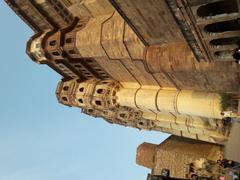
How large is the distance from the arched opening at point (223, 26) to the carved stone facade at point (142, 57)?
0.13 feet

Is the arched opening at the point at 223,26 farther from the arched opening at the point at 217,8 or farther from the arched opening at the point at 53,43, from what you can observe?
the arched opening at the point at 53,43

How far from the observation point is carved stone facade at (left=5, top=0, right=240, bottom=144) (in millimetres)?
17672

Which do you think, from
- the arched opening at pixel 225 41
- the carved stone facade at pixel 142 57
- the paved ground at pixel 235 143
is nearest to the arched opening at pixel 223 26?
the carved stone facade at pixel 142 57

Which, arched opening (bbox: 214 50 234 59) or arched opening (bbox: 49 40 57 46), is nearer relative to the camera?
arched opening (bbox: 214 50 234 59)

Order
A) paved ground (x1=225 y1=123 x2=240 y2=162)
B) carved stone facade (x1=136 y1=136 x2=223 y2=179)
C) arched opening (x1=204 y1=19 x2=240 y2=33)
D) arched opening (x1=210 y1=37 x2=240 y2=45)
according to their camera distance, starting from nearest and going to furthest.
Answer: arched opening (x1=204 y1=19 x2=240 y2=33) → arched opening (x1=210 y1=37 x2=240 y2=45) → paved ground (x1=225 y1=123 x2=240 y2=162) → carved stone facade (x1=136 y1=136 x2=223 y2=179)

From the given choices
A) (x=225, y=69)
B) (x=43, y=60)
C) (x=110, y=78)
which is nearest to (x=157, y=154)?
(x=110, y=78)

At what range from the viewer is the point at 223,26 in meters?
17.1

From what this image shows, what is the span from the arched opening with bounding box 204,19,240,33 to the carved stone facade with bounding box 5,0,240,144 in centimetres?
4

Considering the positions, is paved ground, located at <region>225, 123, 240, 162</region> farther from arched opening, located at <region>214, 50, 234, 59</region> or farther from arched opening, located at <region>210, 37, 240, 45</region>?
arched opening, located at <region>210, 37, 240, 45</region>

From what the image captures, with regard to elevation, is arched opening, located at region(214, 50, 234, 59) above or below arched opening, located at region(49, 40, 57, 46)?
below

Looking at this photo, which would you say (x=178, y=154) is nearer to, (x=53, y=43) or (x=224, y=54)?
(x=53, y=43)

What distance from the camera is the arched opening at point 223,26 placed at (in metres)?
16.6

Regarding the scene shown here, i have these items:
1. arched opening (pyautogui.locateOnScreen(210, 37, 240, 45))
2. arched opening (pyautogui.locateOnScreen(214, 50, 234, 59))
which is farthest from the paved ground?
arched opening (pyautogui.locateOnScreen(210, 37, 240, 45))

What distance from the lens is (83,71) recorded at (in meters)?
32.2
